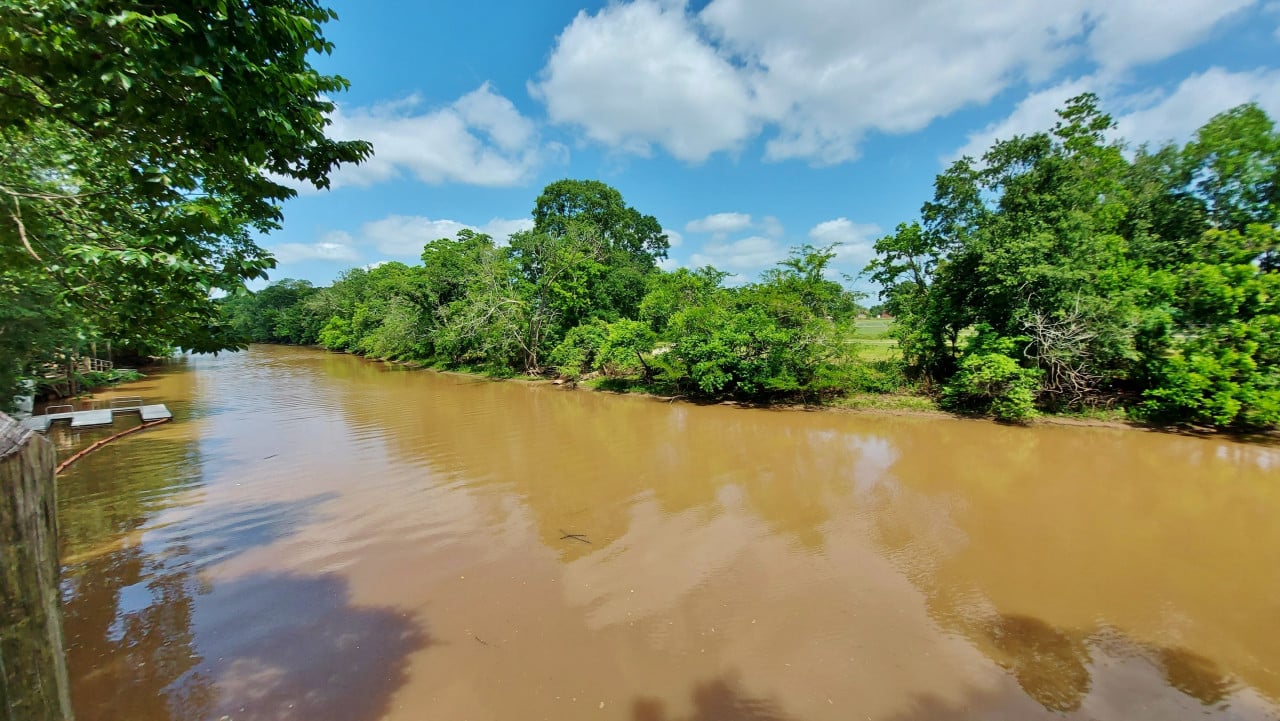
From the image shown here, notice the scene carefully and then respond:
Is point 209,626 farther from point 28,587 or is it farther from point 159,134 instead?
point 28,587

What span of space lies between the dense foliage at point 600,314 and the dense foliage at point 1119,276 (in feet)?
10.8

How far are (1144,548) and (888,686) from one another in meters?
4.43

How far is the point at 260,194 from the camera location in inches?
130

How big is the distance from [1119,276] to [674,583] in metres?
12.9

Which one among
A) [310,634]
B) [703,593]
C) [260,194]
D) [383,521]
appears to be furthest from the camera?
[383,521]

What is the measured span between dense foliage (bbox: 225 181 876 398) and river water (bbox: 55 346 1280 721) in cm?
269

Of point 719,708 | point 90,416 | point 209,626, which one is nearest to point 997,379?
point 719,708

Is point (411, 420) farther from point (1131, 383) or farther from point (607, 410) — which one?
point (1131, 383)

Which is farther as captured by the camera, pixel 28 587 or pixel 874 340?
pixel 874 340

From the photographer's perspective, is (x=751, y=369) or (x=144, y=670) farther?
(x=751, y=369)

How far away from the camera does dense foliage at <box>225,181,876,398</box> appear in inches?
547

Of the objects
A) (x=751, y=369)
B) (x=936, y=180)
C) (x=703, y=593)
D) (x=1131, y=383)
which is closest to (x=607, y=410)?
(x=751, y=369)

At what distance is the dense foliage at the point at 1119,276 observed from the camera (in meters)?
9.95

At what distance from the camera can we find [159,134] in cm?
290
